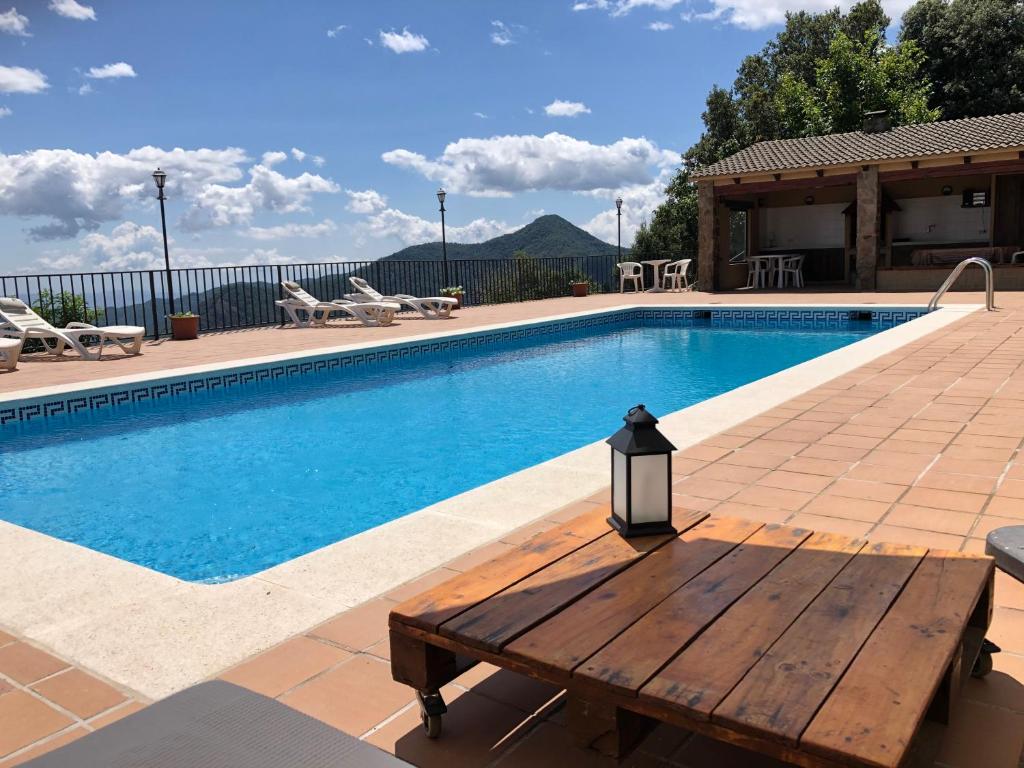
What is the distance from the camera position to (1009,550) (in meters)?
1.57

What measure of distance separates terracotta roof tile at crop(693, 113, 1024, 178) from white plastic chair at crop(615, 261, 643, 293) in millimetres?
2523

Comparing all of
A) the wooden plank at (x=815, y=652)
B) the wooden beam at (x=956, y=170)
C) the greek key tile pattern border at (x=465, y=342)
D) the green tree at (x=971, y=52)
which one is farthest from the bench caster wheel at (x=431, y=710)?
the green tree at (x=971, y=52)

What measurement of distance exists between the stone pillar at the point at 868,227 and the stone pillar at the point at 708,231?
298 cm

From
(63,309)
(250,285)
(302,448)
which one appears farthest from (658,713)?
(250,285)

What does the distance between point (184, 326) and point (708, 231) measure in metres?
11.2

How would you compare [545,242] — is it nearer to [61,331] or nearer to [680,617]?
[61,331]

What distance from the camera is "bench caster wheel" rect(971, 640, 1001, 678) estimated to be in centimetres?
193

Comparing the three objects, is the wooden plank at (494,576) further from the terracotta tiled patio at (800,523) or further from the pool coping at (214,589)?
the pool coping at (214,589)

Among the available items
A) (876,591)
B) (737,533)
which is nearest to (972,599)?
(876,591)

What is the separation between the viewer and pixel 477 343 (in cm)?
1112

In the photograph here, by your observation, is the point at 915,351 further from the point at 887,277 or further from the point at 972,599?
the point at 887,277

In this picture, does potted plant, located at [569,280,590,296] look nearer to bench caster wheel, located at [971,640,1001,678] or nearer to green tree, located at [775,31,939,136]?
green tree, located at [775,31,939,136]

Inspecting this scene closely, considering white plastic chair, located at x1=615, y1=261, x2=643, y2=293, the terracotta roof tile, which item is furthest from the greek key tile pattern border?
the terracotta roof tile

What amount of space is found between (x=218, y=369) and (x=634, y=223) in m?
18.9
